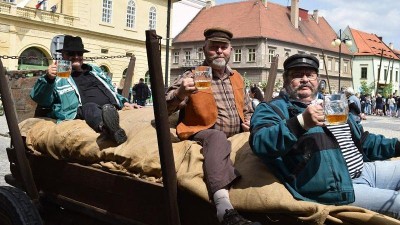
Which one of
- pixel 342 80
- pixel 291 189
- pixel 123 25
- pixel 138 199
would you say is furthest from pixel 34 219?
pixel 342 80

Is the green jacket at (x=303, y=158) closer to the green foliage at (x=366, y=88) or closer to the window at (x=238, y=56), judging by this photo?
the window at (x=238, y=56)

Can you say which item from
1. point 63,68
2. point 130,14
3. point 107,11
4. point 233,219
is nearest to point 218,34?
point 63,68

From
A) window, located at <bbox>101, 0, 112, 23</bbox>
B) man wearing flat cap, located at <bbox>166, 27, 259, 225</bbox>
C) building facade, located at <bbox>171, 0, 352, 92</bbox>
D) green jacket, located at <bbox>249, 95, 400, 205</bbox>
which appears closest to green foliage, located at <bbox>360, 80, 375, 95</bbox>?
building facade, located at <bbox>171, 0, 352, 92</bbox>

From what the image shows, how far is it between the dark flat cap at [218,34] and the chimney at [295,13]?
54516mm

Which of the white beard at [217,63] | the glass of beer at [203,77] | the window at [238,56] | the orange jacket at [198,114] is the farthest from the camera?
the window at [238,56]

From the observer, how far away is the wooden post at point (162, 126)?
252 centimetres

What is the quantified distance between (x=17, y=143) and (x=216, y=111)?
1.78 meters

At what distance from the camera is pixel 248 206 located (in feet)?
8.60

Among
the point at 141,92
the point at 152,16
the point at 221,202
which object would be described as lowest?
the point at 221,202

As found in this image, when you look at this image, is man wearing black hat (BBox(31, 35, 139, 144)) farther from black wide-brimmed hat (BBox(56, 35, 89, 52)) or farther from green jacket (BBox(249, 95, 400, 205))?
green jacket (BBox(249, 95, 400, 205))

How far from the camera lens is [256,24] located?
52.2 m

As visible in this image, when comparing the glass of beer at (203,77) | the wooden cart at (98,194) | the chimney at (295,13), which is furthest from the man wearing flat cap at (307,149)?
the chimney at (295,13)

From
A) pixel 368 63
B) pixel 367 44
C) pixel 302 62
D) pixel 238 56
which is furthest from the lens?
pixel 367 44

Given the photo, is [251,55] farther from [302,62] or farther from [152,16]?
[302,62]
